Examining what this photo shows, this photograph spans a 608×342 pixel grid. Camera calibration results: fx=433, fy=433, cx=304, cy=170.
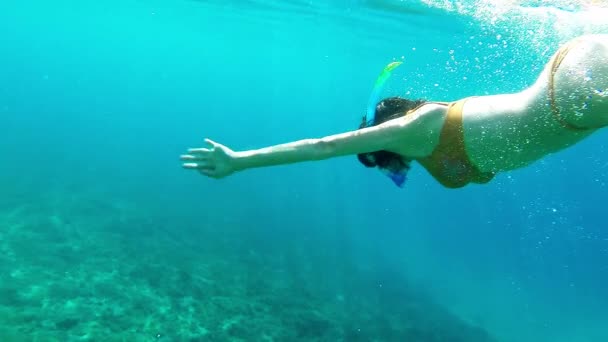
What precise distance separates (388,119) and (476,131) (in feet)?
2.00

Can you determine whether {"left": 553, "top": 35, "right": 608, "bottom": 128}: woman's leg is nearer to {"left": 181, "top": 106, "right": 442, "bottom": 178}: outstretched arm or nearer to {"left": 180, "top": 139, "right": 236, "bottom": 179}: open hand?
{"left": 181, "top": 106, "right": 442, "bottom": 178}: outstretched arm

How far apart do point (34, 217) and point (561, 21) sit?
18.8 meters

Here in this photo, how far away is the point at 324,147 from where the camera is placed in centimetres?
278

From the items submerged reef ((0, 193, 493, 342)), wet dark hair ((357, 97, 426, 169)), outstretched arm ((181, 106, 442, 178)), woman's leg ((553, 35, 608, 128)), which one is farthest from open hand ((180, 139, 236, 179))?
submerged reef ((0, 193, 493, 342))

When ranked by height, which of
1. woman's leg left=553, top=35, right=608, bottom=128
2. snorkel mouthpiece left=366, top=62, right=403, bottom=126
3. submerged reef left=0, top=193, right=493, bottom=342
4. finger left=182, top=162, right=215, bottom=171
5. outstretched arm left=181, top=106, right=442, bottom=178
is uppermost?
submerged reef left=0, top=193, right=493, bottom=342

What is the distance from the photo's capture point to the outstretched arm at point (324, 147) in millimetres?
2754

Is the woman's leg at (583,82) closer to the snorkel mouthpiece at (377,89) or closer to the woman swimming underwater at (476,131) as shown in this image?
the woman swimming underwater at (476,131)

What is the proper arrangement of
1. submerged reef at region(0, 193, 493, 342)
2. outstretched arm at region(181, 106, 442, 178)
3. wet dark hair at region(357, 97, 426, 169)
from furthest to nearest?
submerged reef at region(0, 193, 493, 342)
wet dark hair at region(357, 97, 426, 169)
outstretched arm at region(181, 106, 442, 178)

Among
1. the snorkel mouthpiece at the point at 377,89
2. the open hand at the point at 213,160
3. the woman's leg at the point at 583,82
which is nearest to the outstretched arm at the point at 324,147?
the open hand at the point at 213,160

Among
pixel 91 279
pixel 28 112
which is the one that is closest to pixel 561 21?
pixel 91 279

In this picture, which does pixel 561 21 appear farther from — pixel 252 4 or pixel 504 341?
pixel 252 4

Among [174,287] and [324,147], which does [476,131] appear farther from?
[174,287]

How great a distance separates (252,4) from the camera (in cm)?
2589

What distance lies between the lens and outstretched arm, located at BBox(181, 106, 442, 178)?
2754 millimetres
